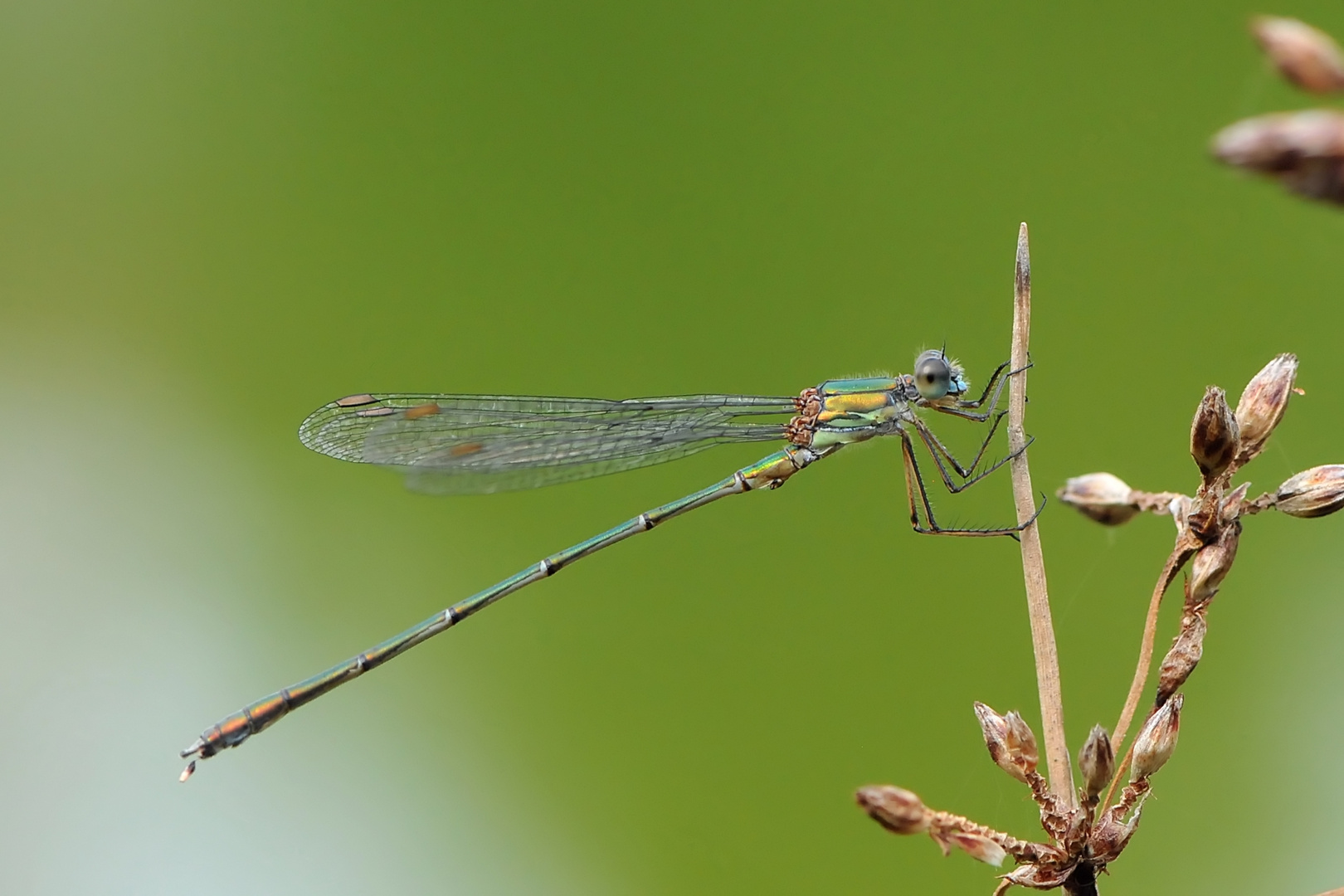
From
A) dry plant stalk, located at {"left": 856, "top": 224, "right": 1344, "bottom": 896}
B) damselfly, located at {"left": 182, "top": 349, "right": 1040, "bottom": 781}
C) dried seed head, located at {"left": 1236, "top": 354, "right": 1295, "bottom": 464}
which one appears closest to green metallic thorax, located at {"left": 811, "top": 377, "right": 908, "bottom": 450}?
damselfly, located at {"left": 182, "top": 349, "right": 1040, "bottom": 781}

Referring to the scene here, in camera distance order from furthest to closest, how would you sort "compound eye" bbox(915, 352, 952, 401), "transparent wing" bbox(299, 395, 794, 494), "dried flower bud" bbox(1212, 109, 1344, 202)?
1. "transparent wing" bbox(299, 395, 794, 494)
2. "compound eye" bbox(915, 352, 952, 401)
3. "dried flower bud" bbox(1212, 109, 1344, 202)

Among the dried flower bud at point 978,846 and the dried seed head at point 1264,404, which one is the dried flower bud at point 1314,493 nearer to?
the dried seed head at point 1264,404

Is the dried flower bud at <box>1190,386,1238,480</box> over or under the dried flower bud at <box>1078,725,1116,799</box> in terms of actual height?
over

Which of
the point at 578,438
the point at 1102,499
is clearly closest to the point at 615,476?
the point at 578,438

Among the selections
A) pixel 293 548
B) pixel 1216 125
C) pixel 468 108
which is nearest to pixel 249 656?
pixel 293 548

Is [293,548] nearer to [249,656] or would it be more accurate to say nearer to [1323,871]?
[249,656]

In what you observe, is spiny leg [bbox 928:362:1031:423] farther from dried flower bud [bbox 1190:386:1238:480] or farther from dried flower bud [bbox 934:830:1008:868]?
dried flower bud [bbox 934:830:1008:868]
